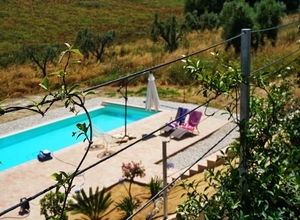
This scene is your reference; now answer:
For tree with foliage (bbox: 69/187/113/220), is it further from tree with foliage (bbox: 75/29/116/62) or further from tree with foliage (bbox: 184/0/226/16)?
tree with foliage (bbox: 184/0/226/16)

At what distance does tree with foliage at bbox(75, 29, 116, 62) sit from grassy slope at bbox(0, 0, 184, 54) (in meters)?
7.43

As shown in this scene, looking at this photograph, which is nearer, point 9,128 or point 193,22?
point 9,128

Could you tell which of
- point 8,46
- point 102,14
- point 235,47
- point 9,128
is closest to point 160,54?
point 235,47

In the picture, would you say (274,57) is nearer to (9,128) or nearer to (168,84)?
(168,84)

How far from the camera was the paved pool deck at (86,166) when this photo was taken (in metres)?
8.45

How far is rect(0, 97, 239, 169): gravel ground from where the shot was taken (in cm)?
1023

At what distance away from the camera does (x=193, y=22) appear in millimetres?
30812

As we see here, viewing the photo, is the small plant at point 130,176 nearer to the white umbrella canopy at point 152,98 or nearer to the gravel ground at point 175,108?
the gravel ground at point 175,108

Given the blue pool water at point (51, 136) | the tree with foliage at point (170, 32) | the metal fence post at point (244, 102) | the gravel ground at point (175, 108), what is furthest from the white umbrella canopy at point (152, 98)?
the tree with foliage at point (170, 32)

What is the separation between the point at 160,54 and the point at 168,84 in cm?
435

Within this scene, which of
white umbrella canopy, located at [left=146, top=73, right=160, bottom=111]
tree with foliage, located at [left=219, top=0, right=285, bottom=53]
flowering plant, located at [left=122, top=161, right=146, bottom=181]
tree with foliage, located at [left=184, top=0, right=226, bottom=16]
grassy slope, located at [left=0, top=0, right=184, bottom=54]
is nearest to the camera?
flowering plant, located at [left=122, top=161, right=146, bottom=181]

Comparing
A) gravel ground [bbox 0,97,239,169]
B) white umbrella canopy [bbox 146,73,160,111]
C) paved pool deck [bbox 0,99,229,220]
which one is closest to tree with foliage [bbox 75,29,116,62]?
gravel ground [bbox 0,97,239,169]

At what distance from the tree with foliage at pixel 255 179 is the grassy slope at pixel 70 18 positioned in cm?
2797

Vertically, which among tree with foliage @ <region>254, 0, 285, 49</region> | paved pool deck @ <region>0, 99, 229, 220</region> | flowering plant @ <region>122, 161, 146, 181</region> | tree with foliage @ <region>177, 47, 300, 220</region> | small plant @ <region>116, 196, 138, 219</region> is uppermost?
tree with foliage @ <region>177, 47, 300, 220</region>
